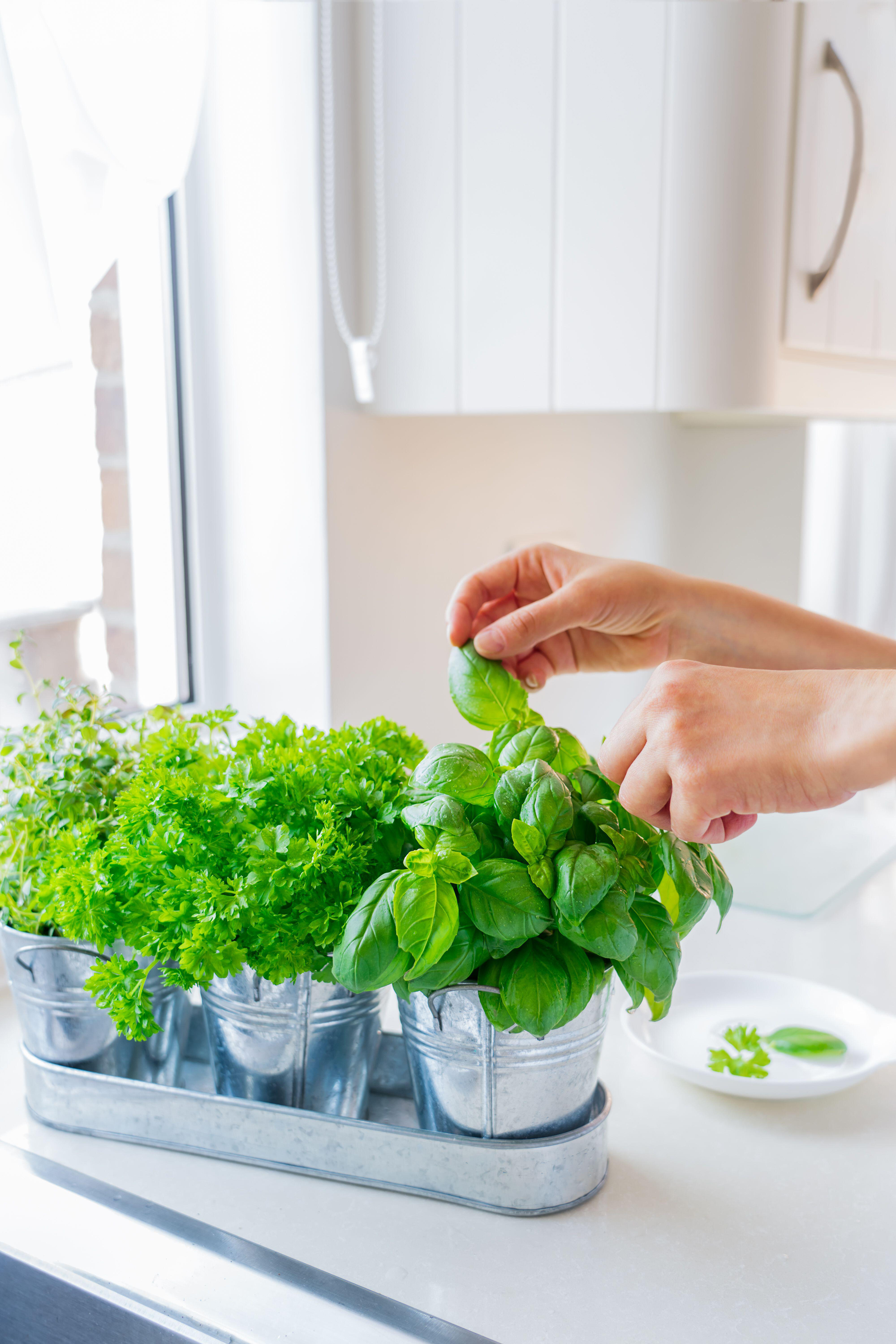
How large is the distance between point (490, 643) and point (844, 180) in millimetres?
732

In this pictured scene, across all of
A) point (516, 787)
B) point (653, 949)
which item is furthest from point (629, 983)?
point (516, 787)

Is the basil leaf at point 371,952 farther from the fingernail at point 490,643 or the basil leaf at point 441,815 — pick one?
the fingernail at point 490,643

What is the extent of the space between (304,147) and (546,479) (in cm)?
60

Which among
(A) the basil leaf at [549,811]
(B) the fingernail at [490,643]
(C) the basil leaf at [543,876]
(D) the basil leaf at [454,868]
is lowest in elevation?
(C) the basil leaf at [543,876]

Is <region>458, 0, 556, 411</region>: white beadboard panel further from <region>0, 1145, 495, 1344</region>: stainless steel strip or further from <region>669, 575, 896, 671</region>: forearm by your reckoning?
<region>0, 1145, 495, 1344</region>: stainless steel strip

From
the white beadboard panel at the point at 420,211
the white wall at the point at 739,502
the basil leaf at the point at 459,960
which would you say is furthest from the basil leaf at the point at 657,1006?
the white wall at the point at 739,502

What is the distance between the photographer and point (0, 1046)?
89 cm

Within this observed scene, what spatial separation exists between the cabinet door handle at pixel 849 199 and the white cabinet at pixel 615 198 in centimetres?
1

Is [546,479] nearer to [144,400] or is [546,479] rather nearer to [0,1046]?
[144,400]

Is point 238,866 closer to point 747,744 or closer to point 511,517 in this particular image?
point 747,744

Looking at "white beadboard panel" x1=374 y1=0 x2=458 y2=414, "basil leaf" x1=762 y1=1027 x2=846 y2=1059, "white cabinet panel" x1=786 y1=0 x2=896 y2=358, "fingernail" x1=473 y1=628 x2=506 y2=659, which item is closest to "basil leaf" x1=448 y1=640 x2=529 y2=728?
"fingernail" x1=473 y1=628 x2=506 y2=659

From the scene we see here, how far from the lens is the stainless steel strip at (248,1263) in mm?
573

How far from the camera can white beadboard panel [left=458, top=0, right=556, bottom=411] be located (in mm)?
1087

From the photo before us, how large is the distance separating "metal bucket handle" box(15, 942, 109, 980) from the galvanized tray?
0.07m
